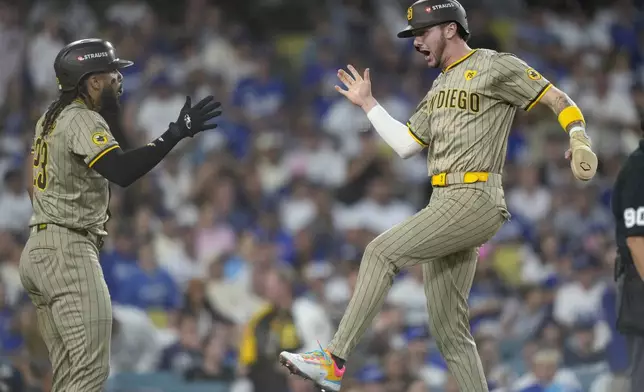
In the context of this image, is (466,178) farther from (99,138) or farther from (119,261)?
(119,261)

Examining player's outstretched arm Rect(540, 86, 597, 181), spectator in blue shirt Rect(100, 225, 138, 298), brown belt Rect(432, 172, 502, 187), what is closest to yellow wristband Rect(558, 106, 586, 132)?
player's outstretched arm Rect(540, 86, 597, 181)

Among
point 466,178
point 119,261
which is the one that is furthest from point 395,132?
point 119,261

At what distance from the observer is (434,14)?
225 inches

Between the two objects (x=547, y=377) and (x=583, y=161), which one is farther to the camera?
(x=547, y=377)

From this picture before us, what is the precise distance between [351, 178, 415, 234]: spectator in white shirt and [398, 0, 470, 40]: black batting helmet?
20.6 ft

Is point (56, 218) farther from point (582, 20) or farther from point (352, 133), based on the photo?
point (582, 20)

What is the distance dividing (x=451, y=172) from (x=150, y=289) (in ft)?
18.9

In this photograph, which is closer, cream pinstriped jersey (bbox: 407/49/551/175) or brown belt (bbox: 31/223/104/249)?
cream pinstriped jersey (bbox: 407/49/551/175)

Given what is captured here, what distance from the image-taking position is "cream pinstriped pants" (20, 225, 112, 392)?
552cm

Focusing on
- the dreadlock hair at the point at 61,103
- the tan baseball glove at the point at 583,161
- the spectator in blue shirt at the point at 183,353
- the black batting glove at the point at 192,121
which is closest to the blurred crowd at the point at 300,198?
the spectator in blue shirt at the point at 183,353

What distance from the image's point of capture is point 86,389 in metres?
5.49

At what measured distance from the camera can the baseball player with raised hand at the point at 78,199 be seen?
5.51 metres

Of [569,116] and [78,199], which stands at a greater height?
[569,116]

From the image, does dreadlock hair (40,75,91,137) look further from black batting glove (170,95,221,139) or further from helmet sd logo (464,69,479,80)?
helmet sd logo (464,69,479,80)
